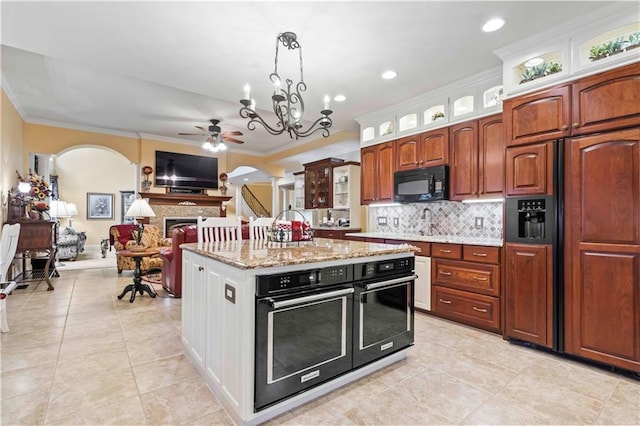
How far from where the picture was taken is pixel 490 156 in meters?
3.48

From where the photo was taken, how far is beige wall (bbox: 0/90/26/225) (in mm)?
4402

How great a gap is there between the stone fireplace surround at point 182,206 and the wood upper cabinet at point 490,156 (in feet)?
20.6

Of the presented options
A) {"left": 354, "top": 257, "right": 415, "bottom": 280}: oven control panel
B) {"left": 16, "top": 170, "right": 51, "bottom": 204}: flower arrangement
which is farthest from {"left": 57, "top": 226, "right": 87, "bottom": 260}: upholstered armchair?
{"left": 354, "top": 257, "right": 415, "bottom": 280}: oven control panel

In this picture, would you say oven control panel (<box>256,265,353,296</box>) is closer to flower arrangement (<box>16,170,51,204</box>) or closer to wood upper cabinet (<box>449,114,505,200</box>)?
wood upper cabinet (<box>449,114,505,200</box>)

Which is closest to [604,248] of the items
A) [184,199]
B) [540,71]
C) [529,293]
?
[529,293]

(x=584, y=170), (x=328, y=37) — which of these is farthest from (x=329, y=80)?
(x=584, y=170)

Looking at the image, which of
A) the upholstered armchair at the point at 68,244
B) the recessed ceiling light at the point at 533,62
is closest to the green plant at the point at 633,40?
the recessed ceiling light at the point at 533,62

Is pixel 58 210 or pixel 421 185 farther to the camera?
pixel 58 210

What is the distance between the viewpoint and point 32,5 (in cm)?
237

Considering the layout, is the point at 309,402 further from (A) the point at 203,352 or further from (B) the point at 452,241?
(B) the point at 452,241

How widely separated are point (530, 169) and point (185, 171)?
7048mm

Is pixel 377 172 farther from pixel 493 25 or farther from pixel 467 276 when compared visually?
pixel 493 25

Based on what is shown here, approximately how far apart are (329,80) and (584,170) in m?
2.64

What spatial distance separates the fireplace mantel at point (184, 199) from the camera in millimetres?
7179
